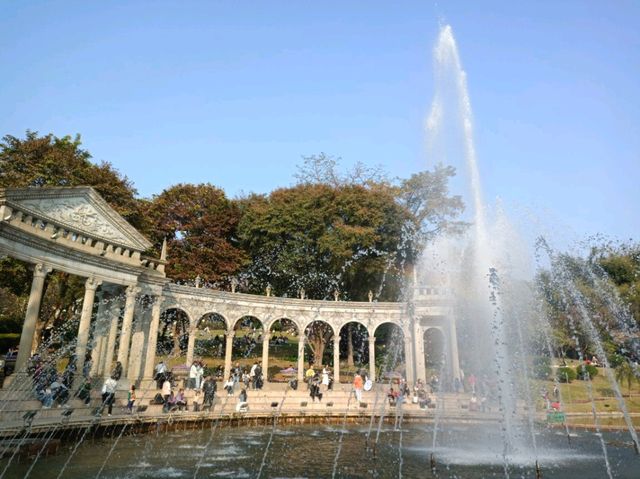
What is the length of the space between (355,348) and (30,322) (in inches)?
1349

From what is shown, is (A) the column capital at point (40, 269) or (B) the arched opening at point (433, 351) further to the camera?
(B) the arched opening at point (433, 351)

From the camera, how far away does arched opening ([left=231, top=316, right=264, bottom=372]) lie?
1641 inches

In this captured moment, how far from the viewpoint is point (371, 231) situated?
3906 centimetres

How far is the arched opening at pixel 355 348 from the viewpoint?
42.8m

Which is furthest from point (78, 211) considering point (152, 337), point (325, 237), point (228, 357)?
point (325, 237)

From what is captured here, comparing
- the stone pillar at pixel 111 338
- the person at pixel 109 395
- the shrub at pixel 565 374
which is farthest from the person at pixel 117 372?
the shrub at pixel 565 374

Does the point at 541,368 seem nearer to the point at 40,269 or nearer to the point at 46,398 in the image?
the point at 46,398

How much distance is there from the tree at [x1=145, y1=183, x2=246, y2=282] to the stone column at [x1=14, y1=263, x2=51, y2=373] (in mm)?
18484

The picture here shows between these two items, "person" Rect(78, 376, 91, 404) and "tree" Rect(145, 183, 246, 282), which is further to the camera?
"tree" Rect(145, 183, 246, 282)

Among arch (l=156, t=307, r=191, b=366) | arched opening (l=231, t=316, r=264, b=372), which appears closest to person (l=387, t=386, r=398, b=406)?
arched opening (l=231, t=316, r=264, b=372)

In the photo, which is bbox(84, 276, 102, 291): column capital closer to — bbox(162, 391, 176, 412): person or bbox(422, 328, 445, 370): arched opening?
bbox(162, 391, 176, 412): person

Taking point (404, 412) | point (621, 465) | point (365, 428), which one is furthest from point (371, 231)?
point (621, 465)

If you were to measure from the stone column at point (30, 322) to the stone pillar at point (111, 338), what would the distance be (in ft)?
19.8

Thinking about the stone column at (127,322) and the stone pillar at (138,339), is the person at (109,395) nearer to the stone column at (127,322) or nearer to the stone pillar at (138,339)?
the stone column at (127,322)
